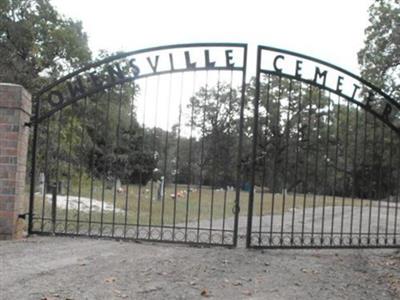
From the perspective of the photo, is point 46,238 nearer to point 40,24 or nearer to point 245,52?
point 245,52

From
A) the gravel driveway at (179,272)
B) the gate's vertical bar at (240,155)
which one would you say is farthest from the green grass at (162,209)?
the gravel driveway at (179,272)

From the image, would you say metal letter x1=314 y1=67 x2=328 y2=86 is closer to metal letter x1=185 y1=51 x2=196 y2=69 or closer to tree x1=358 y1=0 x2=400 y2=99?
metal letter x1=185 y1=51 x2=196 y2=69

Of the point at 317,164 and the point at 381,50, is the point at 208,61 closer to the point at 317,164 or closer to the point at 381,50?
the point at 317,164

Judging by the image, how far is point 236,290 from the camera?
5.32 m

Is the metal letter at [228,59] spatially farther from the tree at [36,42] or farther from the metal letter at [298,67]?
the tree at [36,42]

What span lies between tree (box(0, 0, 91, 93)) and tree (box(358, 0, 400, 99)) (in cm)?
1560

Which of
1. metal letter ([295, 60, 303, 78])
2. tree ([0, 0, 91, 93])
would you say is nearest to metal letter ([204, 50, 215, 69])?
metal letter ([295, 60, 303, 78])

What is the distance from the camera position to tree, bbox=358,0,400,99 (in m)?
23.8

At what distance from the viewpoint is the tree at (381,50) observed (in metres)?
23.8

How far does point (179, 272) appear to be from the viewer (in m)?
5.81

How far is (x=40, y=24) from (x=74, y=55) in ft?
10.4

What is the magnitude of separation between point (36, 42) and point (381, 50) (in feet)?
63.1

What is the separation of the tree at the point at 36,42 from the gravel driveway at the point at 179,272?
80.5 feet

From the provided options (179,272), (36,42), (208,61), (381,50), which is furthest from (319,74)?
(36,42)
